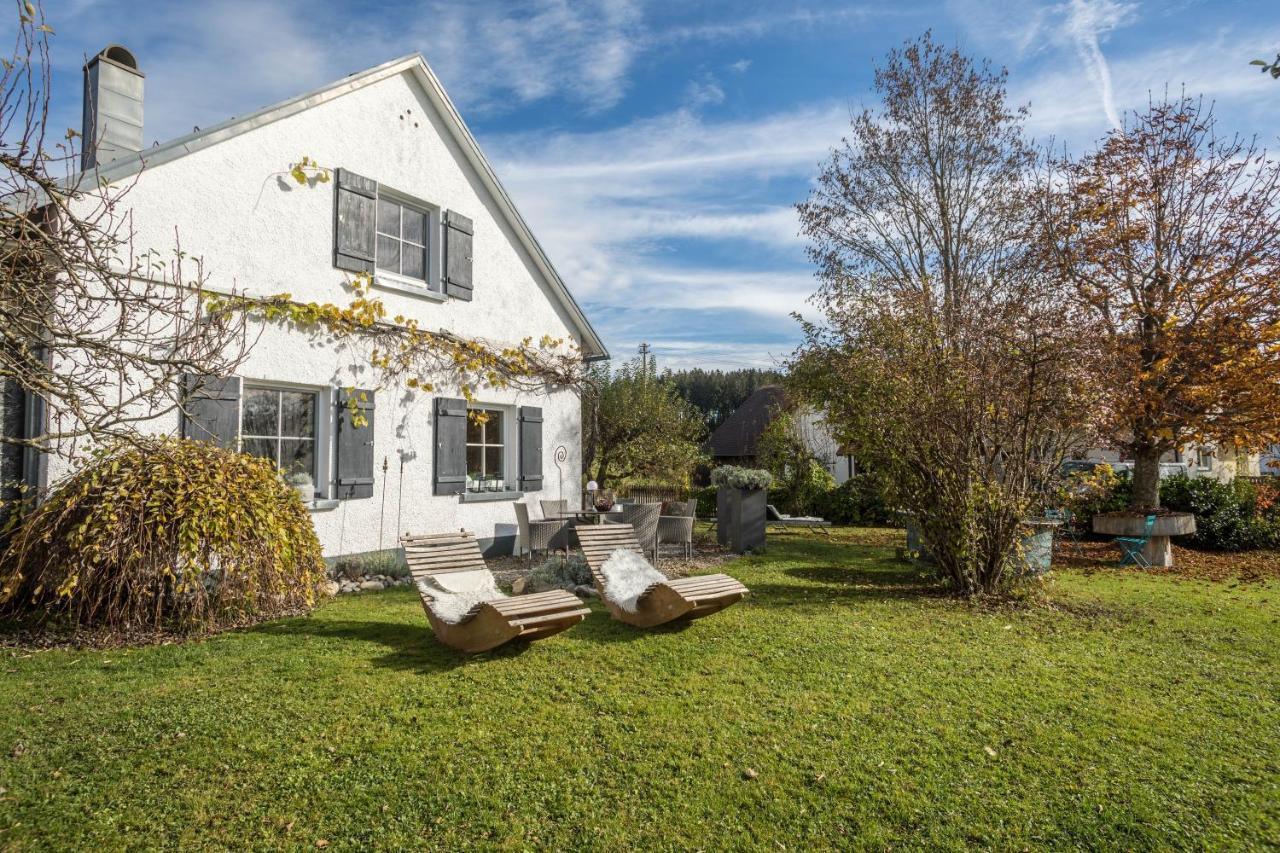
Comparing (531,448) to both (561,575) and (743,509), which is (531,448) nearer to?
(561,575)

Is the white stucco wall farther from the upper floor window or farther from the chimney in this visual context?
the chimney

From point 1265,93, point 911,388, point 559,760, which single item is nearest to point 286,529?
point 559,760

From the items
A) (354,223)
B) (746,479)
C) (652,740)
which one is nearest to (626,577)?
(652,740)

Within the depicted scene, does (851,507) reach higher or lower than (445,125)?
lower

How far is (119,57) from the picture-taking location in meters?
7.91

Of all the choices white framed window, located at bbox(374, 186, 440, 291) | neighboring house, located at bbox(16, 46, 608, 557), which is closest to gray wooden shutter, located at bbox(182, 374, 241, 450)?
neighboring house, located at bbox(16, 46, 608, 557)

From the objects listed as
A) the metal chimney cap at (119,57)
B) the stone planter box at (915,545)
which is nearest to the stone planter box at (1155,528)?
the stone planter box at (915,545)

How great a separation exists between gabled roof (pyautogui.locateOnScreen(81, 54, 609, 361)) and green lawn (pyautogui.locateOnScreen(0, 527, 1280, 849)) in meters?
4.27

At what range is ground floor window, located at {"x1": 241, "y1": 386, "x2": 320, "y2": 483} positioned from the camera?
26.2ft

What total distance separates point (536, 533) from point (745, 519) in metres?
3.54

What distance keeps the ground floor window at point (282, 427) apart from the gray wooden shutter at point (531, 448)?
3281mm

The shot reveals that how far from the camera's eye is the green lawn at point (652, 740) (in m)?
3.11

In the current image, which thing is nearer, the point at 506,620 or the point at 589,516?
the point at 506,620

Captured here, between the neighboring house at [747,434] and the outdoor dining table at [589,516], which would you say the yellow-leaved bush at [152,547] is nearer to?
the outdoor dining table at [589,516]
